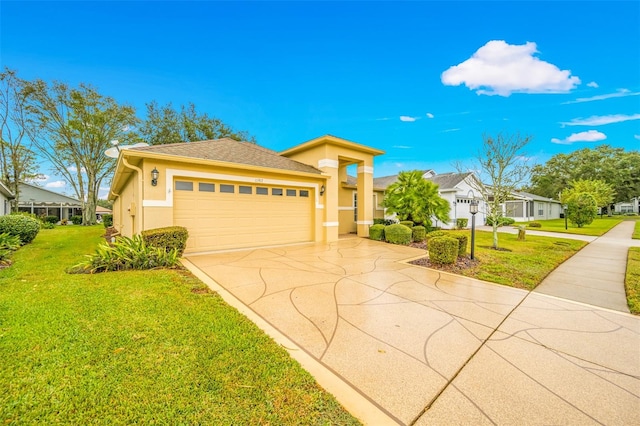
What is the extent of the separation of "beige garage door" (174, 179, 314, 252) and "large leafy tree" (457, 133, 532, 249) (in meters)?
7.39

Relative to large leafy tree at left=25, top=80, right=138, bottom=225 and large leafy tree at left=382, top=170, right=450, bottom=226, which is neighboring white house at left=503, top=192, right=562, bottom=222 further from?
large leafy tree at left=25, top=80, right=138, bottom=225

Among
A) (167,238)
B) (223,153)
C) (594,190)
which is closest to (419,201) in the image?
(223,153)

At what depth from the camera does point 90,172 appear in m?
24.5

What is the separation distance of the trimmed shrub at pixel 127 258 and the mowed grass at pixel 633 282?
903 centimetres

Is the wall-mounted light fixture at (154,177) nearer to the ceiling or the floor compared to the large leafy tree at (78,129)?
nearer to the floor

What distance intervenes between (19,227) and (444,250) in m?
15.3

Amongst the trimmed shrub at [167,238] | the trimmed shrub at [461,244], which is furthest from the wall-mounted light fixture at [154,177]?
the trimmed shrub at [461,244]

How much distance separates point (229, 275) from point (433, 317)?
4.23m

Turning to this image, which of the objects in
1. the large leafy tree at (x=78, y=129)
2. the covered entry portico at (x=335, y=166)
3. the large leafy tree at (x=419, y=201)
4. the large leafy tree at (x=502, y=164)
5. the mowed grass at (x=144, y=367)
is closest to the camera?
the mowed grass at (x=144, y=367)

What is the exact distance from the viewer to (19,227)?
9.95m

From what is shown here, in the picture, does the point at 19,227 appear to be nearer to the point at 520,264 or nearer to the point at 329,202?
the point at 329,202

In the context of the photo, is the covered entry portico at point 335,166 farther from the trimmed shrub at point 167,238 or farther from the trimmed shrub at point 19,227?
the trimmed shrub at point 19,227

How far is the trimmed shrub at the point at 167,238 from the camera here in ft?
21.5

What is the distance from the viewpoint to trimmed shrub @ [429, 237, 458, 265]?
6688mm
